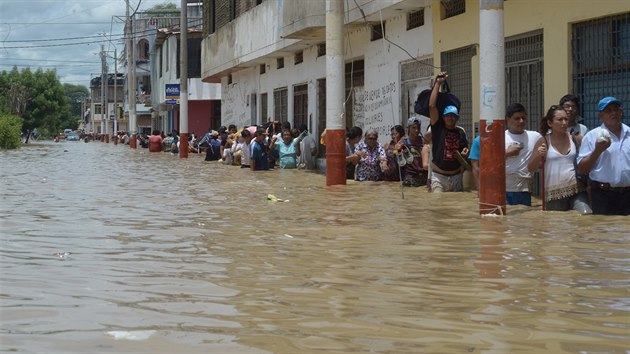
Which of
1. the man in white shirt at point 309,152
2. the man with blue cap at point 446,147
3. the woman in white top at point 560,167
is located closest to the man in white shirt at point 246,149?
the man in white shirt at point 309,152

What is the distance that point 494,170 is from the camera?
1023 centimetres

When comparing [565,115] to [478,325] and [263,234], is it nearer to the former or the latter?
[263,234]

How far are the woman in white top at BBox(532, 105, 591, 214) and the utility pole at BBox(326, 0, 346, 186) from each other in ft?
20.9

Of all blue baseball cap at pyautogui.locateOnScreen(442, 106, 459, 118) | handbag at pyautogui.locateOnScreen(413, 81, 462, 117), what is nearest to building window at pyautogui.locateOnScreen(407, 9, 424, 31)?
handbag at pyautogui.locateOnScreen(413, 81, 462, 117)

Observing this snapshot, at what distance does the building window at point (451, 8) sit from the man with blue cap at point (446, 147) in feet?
15.8

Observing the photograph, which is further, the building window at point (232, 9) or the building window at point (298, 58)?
the building window at point (232, 9)

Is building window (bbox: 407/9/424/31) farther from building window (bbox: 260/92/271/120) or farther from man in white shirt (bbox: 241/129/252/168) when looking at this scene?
building window (bbox: 260/92/271/120)

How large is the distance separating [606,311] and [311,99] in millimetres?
21998

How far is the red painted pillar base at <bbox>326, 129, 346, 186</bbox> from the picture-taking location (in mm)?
16219

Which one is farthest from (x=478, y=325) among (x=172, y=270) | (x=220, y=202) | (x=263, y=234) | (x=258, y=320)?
(x=220, y=202)

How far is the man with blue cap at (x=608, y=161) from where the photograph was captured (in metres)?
9.30

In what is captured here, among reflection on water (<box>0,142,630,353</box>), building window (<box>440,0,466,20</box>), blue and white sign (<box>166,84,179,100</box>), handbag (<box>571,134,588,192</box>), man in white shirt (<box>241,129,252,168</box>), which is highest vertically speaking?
blue and white sign (<box>166,84,179,100</box>)

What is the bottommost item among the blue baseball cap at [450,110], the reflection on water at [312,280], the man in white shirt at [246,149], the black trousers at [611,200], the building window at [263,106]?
the reflection on water at [312,280]

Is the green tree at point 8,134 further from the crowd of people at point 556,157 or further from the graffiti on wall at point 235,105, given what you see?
the crowd of people at point 556,157
